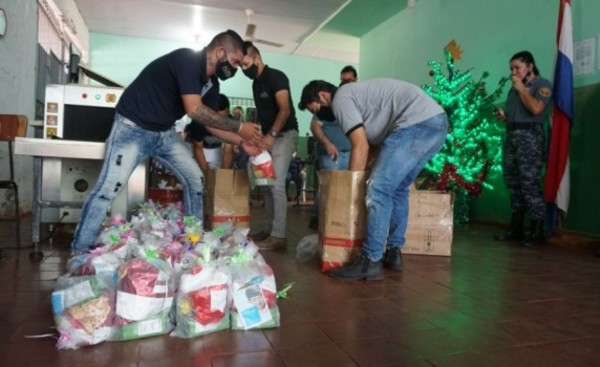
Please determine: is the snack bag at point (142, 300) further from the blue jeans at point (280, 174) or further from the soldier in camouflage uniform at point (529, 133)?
the soldier in camouflage uniform at point (529, 133)

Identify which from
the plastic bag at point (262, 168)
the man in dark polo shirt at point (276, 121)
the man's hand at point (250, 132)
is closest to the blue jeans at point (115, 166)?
the man's hand at point (250, 132)

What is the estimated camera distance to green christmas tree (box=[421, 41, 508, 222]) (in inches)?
186

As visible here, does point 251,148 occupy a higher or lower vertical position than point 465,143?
lower

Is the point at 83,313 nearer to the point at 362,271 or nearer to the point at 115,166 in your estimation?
the point at 115,166

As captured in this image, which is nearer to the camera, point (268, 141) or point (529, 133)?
point (268, 141)

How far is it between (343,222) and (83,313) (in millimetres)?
1401

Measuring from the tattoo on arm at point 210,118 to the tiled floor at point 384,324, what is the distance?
82 centimetres

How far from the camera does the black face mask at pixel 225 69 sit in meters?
2.31

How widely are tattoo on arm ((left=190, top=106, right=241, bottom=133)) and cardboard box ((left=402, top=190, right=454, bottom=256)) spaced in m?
1.44

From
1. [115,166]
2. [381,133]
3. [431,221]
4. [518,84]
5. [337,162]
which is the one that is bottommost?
[431,221]

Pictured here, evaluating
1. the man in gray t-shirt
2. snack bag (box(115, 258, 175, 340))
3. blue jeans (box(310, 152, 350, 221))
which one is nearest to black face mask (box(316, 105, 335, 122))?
the man in gray t-shirt

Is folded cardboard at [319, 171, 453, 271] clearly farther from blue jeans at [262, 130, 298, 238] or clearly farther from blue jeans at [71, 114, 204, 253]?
blue jeans at [71, 114, 204, 253]

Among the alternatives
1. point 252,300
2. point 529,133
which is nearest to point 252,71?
point 252,300

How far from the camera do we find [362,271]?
2.25 m
